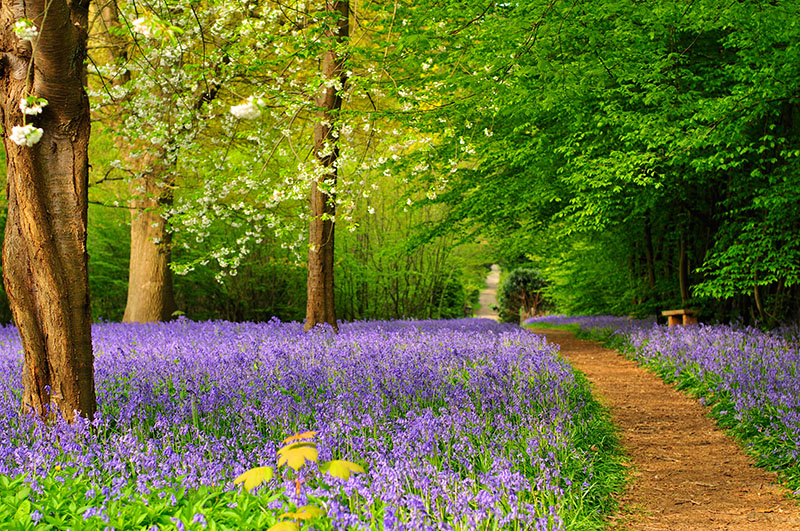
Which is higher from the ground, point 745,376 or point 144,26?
point 144,26

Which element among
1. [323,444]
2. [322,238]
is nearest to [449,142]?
[322,238]

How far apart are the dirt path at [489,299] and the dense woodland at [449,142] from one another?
28077 mm

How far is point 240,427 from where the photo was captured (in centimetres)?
421

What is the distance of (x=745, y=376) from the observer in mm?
6656

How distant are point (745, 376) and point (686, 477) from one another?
2.36 metres

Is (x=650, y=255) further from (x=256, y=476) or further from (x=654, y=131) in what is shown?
(x=256, y=476)

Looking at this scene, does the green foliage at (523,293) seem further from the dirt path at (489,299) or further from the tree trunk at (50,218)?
the tree trunk at (50,218)

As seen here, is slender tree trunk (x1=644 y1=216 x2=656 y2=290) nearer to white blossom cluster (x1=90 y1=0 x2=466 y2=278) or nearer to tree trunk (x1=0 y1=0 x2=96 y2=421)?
white blossom cluster (x1=90 y1=0 x2=466 y2=278)

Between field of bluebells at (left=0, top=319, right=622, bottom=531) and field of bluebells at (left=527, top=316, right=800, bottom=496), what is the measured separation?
126 cm

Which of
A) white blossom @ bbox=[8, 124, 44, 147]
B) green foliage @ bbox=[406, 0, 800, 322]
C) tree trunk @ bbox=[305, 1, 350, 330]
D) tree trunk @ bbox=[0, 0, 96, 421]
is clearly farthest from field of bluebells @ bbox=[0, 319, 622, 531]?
green foliage @ bbox=[406, 0, 800, 322]

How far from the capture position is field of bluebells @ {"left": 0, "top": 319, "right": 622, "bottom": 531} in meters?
3.11

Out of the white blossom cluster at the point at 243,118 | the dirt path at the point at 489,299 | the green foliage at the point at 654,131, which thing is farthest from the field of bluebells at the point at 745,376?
the dirt path at the point at 489,299

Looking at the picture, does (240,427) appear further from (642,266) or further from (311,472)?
(642,266)

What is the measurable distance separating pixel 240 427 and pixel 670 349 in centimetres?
745
